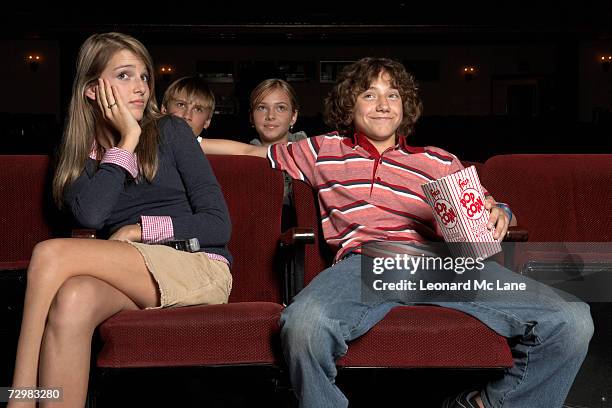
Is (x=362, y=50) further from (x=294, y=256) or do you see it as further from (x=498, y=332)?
(x=498, y=332)

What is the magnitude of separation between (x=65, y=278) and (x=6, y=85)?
14615 millimetres

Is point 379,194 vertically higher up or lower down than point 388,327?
higher up

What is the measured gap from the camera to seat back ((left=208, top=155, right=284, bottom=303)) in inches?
104

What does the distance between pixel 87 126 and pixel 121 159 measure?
8.4 inches

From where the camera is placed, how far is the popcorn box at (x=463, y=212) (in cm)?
198

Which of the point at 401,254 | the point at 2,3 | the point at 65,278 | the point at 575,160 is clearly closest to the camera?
the point at 65,278

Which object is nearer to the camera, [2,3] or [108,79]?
[108,79]

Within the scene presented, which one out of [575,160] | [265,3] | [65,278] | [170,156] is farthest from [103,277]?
[265,3]

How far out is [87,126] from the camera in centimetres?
231

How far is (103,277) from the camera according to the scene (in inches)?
76.4

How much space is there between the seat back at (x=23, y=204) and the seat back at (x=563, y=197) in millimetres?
1537

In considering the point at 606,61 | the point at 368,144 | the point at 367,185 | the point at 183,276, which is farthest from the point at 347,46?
the point at 183,276

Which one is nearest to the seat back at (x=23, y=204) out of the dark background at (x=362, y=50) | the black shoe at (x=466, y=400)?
the black shoe at (x=466, y=400)

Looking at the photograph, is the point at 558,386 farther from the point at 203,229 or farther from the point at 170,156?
the point at 170,156
